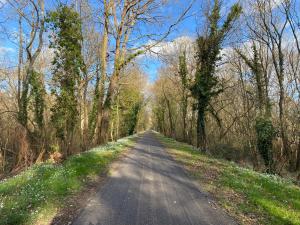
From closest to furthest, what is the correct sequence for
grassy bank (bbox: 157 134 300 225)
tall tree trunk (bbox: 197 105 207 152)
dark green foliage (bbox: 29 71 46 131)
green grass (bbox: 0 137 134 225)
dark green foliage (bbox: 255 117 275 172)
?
green grass (bbox: 0 137 134 225)
grassy bank (bbox: 157 134 300 225)
dark green foliage (bbox: 29 71 46 131)
dark green foliage (bbox: 255 117 275 172)
tall tree trunk (bbox: 197 105 207 152)

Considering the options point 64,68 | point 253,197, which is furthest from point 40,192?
point 64,68

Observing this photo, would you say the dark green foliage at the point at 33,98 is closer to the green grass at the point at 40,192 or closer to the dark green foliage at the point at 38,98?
the dark green foliage at the point at 38,98

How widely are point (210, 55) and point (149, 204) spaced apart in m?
19.2

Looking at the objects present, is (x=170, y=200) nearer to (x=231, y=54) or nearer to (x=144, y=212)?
(x=144, y=212)

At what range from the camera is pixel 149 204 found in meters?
7.13

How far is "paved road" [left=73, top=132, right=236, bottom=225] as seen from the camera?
6.03m

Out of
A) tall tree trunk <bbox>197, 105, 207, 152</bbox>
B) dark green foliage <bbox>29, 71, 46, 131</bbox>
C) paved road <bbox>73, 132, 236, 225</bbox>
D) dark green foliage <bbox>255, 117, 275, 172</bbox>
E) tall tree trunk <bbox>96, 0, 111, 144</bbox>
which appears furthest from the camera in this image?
tall tree trunk <bbox>197, 105, 207, 152</bbox>

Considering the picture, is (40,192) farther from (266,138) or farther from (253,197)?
(266,138)

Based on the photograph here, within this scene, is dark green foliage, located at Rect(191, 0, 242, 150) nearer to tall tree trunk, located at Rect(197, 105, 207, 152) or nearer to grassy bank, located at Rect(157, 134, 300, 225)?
tall tree trunk, located at Rect(197, 105, 207, 152)

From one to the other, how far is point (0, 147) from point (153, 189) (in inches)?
539

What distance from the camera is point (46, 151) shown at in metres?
18.3

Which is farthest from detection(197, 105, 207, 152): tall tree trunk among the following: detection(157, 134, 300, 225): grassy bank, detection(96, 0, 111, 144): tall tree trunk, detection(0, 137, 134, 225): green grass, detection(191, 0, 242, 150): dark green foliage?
detection(0, 137, 134, 225): green grass

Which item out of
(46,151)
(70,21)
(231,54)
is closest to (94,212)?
(46,151)

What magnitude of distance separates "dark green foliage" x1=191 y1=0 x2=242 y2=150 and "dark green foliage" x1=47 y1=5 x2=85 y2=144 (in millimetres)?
11102
